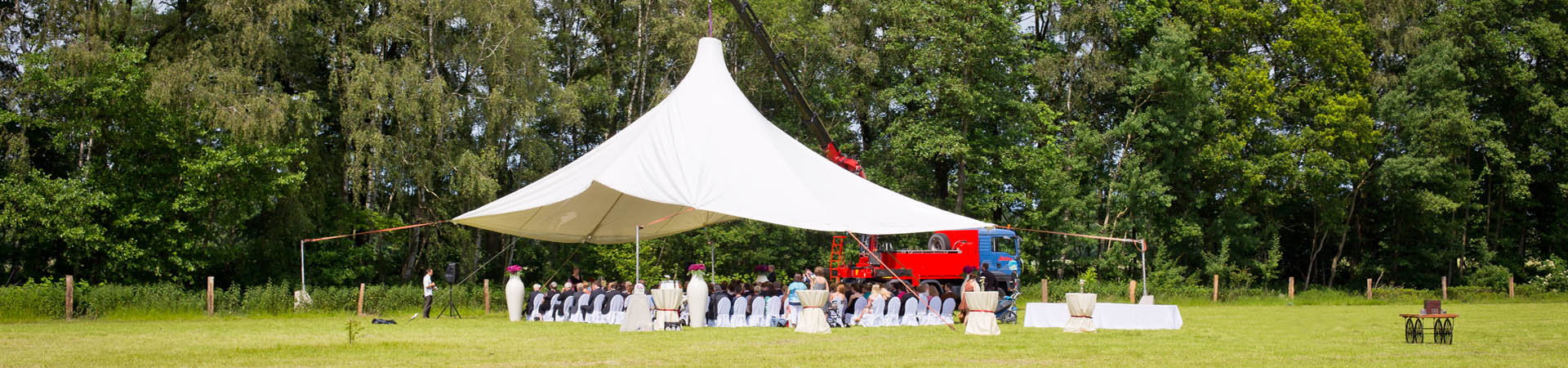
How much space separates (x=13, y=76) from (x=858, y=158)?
19.1m

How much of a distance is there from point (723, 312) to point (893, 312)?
228 cm

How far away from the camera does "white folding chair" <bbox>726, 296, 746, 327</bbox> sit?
15680 millimetres

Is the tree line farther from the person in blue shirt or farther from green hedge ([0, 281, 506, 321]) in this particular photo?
the person in blue shirt

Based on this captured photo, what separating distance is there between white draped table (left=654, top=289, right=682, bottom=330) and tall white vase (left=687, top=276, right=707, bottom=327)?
115cm

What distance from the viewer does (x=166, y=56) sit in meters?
22.5

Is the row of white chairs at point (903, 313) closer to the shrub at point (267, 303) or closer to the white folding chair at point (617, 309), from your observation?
the white folding chair at point (617, 309)

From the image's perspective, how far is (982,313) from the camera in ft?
42.2

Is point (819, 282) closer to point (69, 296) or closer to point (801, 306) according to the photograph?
point (801, 306)

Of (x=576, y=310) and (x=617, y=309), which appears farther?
(x=576, y=310)

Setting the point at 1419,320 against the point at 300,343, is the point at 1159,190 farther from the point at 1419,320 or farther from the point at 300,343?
the point at 300,343

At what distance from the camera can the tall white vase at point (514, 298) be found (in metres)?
18.2

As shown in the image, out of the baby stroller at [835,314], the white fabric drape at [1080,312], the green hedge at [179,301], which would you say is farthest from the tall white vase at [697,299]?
the green hedge at [179,301]

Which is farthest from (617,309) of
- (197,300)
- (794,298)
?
(197,300)

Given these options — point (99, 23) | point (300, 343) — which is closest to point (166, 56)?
point (99, 23)
